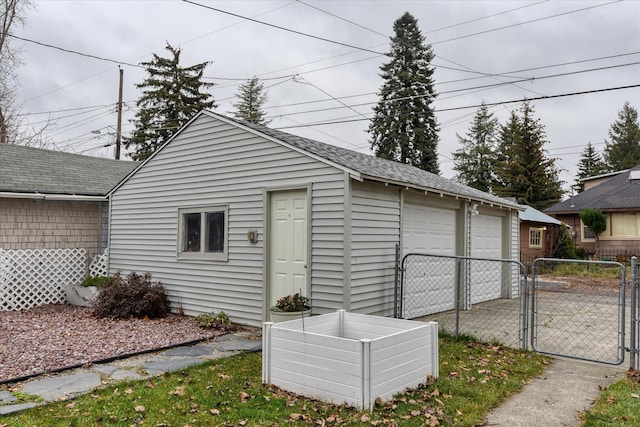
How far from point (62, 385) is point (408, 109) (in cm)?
2857

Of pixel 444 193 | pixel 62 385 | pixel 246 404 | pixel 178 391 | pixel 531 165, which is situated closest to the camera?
pixel 246 404

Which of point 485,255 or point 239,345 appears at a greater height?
point 485,255

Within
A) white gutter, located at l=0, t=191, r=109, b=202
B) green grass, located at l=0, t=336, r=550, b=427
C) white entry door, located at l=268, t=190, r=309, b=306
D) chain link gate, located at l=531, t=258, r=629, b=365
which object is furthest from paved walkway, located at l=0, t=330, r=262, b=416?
white gutter, located at l=0, t=191, r=109, b=202

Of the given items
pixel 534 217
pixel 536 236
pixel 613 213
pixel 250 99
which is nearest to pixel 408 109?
pixel 250 99

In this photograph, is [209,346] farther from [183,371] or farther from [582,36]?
[582,36]

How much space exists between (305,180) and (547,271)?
14.7m

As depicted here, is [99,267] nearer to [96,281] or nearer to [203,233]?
[96,281]

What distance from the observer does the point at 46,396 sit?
13.8 ft

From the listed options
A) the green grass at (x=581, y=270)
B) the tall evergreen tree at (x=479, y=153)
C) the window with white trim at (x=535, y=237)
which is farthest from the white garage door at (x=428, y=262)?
the tall evergreen tree at (x=479, y=153)

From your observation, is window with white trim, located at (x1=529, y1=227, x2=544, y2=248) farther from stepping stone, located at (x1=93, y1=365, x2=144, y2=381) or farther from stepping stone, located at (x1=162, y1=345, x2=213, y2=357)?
stepping stone, located at (x1=93, y1=365, x2=144, y2=381)

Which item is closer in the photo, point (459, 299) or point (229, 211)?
point (459, 299)

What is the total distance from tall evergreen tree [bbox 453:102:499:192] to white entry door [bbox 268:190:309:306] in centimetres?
3147

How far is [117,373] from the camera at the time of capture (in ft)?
16.3

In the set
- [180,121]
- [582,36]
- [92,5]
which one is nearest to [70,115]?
[180,121]
